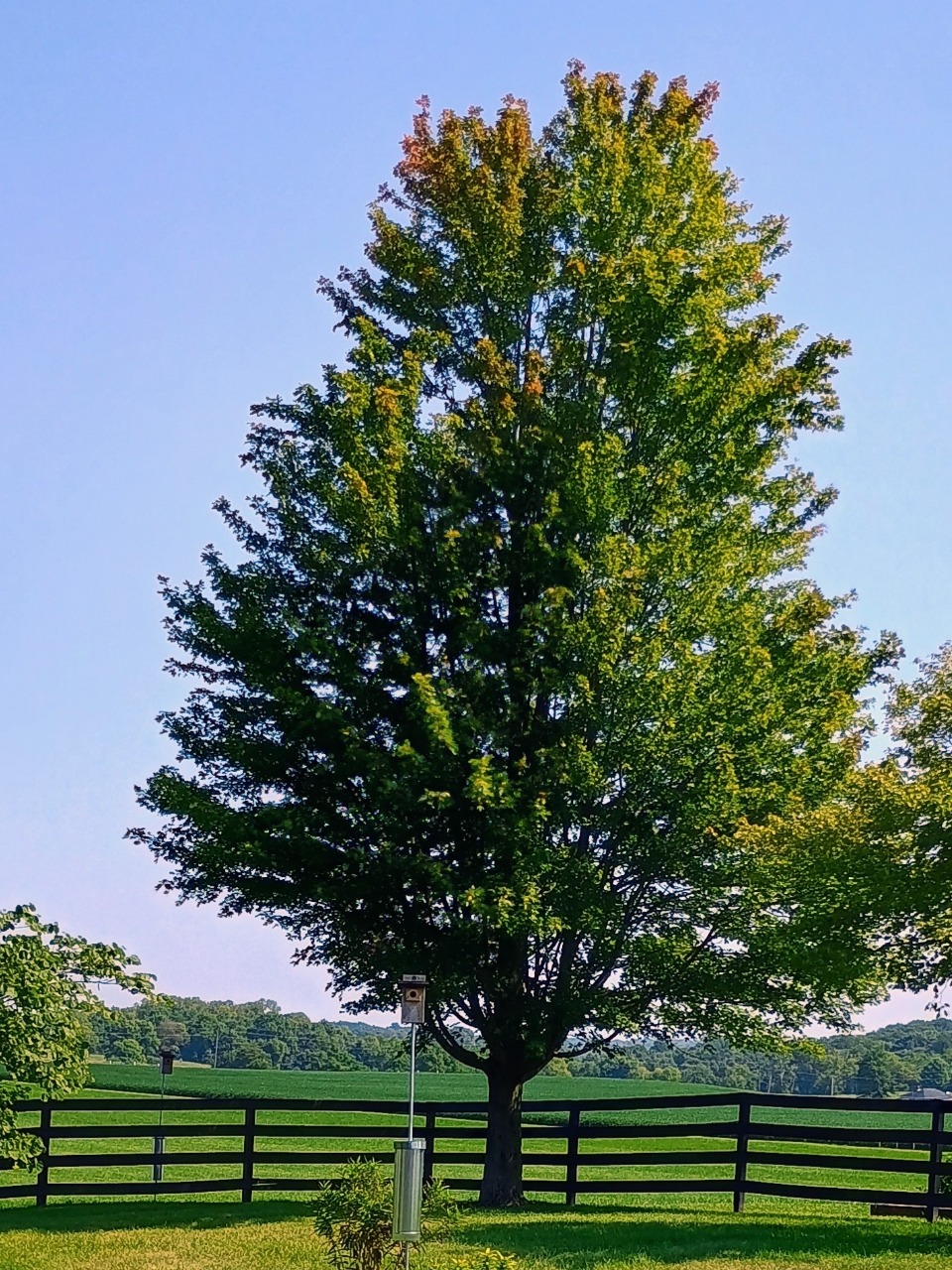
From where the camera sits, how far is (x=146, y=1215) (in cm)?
1691

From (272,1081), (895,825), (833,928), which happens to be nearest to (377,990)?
(833,928)

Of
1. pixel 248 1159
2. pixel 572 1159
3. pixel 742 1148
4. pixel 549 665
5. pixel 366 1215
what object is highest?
pixel 549 665

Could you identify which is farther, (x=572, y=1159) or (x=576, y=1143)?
(x=572, y=1159)

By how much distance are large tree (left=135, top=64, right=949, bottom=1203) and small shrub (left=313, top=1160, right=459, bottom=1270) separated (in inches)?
154

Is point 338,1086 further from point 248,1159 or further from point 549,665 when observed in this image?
point 549,665

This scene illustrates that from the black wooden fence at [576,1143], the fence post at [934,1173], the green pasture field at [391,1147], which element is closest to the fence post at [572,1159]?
the black wooden fence at [576,1143]

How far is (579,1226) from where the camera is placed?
14.7m

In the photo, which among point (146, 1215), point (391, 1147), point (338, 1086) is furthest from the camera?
point (338, 1086)

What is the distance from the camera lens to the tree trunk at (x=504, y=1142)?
55.9 ft

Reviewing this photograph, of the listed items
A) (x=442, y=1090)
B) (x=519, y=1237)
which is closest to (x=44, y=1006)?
(x=519, y=1237)

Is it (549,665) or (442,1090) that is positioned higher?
(549,665)

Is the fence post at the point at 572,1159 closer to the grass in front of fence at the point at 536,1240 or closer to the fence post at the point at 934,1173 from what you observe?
the grass in front of fence at the point at 536,1240

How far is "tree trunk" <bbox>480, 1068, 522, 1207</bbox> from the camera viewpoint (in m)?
17.0

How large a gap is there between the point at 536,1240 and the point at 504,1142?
148 inches
